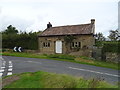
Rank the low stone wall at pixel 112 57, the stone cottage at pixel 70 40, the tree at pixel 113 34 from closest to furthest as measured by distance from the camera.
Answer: the low stone wall at pixel 112 57
the stone cottage at pixel 70 40
the tree at pixel 113 34

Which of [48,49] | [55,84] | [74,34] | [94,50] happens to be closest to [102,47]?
[94,50]

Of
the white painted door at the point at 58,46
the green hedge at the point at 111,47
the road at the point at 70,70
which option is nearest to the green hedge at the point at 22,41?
the white painted door at the point at 58,46

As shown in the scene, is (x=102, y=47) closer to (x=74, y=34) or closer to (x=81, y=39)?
(x=81, y=39)

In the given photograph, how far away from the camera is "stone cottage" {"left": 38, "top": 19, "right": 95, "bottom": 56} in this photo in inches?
837

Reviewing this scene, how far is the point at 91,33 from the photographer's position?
20750 mm

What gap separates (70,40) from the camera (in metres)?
22.6

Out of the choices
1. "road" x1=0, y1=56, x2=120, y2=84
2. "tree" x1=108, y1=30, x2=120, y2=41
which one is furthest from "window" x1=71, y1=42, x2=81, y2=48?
"tree" x1=108, y1=30, x2=120, y2=41

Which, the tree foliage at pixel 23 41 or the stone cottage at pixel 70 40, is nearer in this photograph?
the stone cottage at pixel 70 40

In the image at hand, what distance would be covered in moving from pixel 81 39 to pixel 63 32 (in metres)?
3.96

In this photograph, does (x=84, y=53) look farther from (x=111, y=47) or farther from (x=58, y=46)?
(x=58, y=46)

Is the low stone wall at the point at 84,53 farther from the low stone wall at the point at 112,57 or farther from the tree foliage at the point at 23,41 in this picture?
the tree foliage at the point at 23,41

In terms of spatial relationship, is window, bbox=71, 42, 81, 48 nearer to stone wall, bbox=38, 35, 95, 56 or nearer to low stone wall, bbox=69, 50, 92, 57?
stone wall, bbox=38, 35, 95, 56

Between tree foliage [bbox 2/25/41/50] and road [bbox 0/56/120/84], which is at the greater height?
tree foliage [bbox 2/25/41/50]

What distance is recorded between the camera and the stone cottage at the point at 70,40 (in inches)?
837
